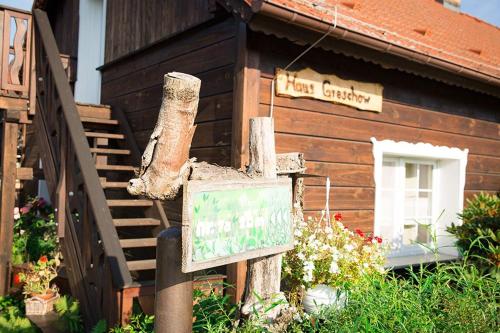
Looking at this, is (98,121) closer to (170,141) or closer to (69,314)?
(69,314)

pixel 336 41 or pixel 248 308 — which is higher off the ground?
pixel 336 41

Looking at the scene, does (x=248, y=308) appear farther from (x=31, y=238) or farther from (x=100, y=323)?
(x=31, y=238)

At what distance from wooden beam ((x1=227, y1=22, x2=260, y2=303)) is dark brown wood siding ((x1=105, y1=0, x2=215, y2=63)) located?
641 millimetres

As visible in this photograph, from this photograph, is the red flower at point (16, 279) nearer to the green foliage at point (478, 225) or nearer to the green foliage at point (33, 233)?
the green foliage at point (33, 233)

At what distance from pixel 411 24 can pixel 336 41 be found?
2.34 m

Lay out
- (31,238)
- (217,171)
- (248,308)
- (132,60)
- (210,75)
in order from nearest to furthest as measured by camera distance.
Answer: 1. (217,171)
2. (248,308)
3. (210,75)
4. (132,60)
5. (31,238)

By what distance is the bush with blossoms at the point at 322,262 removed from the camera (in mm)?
3256

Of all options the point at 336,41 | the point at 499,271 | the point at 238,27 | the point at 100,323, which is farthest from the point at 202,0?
the point at 499,271

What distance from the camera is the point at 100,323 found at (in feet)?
11.7

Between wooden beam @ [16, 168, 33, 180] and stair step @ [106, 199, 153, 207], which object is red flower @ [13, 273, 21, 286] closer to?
wooden beam @ [16, 168, 33, 180]

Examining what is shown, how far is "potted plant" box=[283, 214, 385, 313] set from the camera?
325 cm

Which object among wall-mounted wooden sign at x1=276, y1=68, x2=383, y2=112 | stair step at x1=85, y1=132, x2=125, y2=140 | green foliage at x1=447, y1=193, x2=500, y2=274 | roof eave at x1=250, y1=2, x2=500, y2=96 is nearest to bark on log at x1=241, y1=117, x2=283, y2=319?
roof eave at x1=250, y1=2, x2=500, y2=96

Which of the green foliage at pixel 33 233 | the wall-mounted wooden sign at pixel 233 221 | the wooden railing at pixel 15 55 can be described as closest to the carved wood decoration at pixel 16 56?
the wooden railing at pixel 15 55

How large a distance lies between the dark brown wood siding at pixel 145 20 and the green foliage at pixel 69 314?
2918 mm
